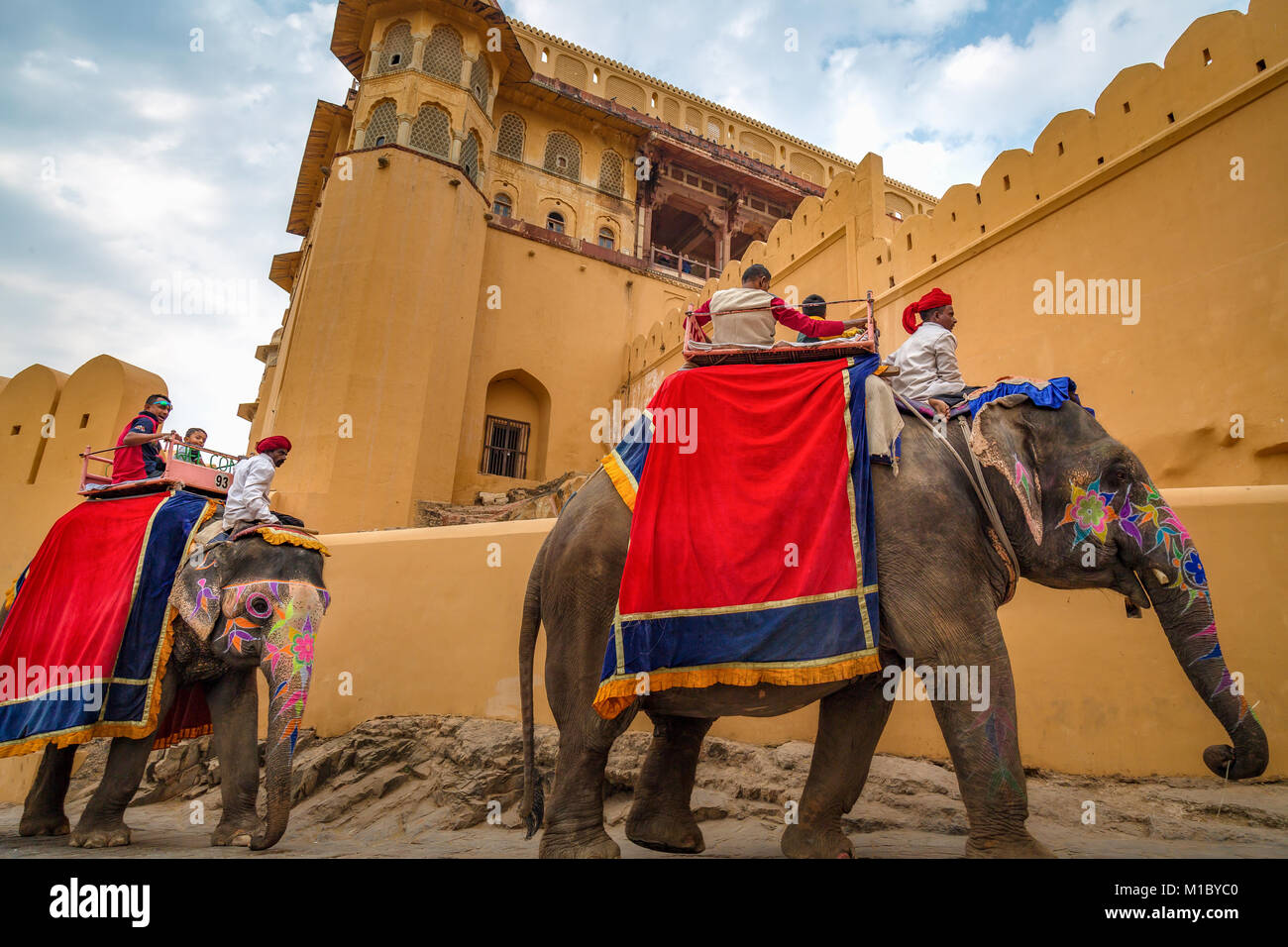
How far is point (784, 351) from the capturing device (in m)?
3.55

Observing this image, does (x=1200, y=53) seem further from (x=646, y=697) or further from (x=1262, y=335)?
(x=646, y=697)

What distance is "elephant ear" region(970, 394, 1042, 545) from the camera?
119 inches

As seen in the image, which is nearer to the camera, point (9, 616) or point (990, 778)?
point (990, 778)

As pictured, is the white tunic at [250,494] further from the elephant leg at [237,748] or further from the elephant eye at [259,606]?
the elephant leg at [237,748]

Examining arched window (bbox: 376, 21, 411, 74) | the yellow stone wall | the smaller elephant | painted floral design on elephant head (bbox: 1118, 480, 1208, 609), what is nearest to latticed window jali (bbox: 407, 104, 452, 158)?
the yellow stone wall

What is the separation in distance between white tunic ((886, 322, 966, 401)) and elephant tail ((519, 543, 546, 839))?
1974mm

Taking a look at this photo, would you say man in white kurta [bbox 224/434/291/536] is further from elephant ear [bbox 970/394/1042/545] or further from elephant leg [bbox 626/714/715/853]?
elephant ear [bbox 970/394/1042/545]

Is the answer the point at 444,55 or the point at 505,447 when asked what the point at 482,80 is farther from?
the point at 505,447

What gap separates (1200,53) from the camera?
23.9 ft

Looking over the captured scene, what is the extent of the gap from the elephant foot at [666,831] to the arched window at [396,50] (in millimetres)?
18676

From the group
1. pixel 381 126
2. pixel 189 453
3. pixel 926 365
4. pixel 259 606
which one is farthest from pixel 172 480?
pixel 381 126

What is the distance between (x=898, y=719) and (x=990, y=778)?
3.16m

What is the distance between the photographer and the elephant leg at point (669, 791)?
3.57 metres
